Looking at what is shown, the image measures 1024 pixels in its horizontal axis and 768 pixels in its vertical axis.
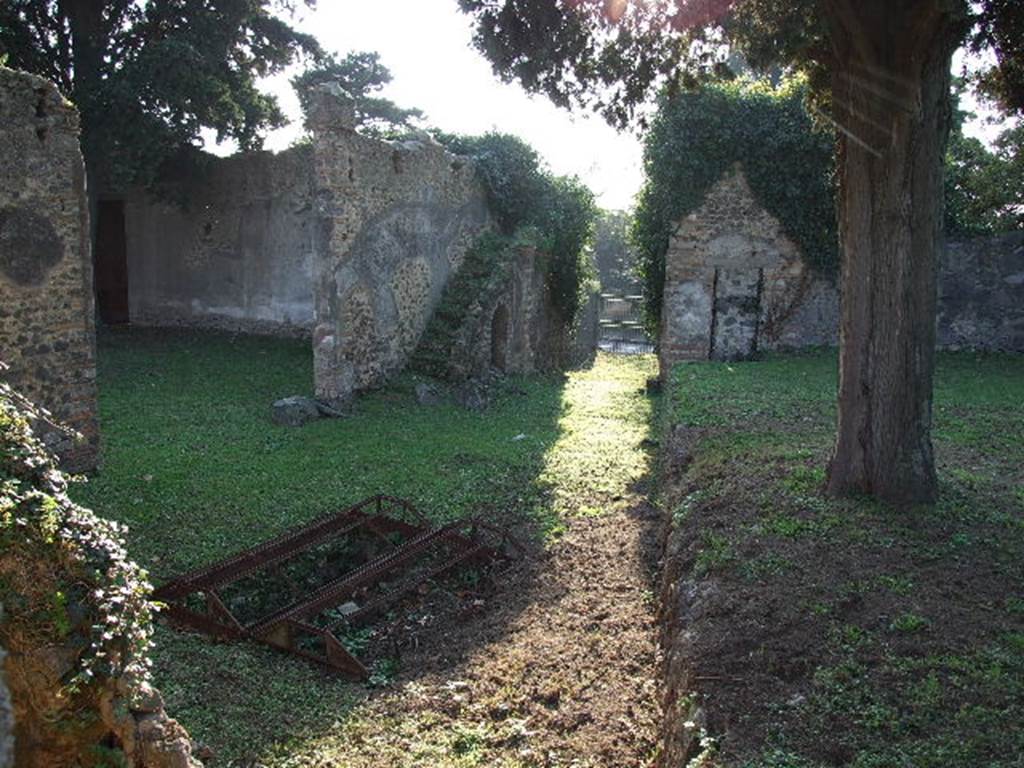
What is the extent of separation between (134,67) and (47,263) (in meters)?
9.11

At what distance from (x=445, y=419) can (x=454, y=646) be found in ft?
24.0

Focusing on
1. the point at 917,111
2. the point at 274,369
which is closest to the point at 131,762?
the point at 917,111

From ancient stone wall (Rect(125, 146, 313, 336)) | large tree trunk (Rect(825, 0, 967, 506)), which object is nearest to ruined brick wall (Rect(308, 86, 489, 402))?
ancient stone wall (Rect(125, 146, 313, 336))

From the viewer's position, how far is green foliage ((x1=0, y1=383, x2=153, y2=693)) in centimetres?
334

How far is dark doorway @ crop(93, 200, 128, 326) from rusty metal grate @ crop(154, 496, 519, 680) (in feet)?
47.9

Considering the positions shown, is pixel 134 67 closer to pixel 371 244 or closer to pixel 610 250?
pixel 371 244

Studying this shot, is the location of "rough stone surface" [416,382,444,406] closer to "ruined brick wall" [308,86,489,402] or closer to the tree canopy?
"ruined brick wall" [308,86,489,402]

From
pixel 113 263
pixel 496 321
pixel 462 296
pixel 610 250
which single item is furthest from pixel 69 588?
pixel 610 250

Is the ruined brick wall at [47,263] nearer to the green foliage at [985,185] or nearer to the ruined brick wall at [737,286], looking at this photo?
the green foliage at [985,185]

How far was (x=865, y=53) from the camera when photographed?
6.30 meters

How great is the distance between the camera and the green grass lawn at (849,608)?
12.1 ft

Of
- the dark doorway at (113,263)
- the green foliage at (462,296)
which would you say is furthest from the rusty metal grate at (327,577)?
the dark doorway at (113,263)

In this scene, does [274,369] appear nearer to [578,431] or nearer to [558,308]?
[578,431]

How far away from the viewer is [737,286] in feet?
54.4
